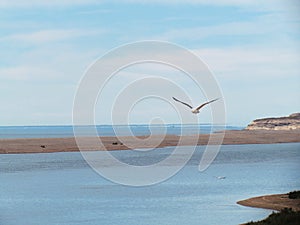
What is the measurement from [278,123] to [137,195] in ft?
327

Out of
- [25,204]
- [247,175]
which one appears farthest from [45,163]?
[25,204]

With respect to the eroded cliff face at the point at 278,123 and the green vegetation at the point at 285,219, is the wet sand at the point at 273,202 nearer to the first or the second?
the green vegetation at the point at 285,219

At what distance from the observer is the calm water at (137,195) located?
25281 millimetres

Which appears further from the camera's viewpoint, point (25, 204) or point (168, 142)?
point (168, 142)

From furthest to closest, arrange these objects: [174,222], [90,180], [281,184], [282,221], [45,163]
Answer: [45,163], [90,180], [281,184], [174,222], [282,221]

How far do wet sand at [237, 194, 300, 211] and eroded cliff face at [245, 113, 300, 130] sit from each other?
98565 mm

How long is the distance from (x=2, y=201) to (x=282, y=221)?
17566mm

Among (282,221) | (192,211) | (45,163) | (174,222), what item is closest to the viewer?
(282,221)

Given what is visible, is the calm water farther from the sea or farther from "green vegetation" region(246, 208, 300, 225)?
"green vegetation" region(246, 208, 300, 225)

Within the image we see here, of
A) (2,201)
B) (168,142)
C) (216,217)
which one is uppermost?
(168,142)

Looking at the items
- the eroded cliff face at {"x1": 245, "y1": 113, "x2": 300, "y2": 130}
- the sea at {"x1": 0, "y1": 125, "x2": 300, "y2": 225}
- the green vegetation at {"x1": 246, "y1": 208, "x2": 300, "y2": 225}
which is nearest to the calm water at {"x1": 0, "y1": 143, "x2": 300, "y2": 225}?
the sea at {"x1": 0, "y1": 125, "x2": 300, "y2": 225}

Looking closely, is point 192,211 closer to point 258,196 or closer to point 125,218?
point 125,218

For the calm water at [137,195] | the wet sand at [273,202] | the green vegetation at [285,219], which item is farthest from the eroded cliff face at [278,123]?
the green vegetation at [285,219]

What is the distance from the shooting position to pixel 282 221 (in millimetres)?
17859
